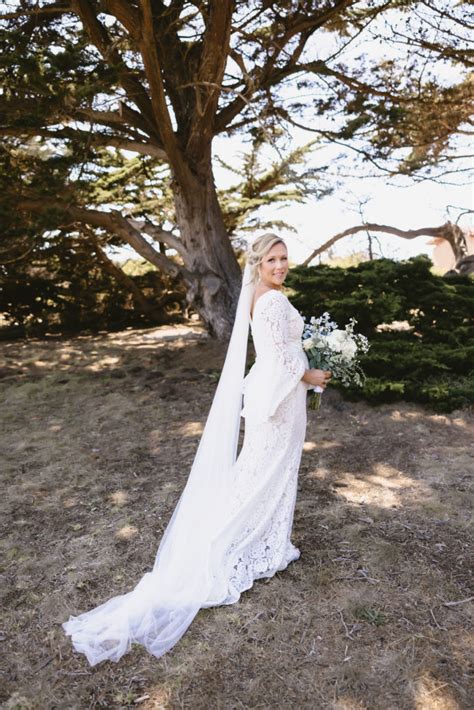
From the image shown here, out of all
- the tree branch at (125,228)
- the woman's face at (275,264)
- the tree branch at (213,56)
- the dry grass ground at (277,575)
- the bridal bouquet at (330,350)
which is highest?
the tree branch at (213,56)

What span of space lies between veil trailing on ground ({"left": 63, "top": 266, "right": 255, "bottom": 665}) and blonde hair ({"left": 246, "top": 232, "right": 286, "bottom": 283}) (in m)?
0.06

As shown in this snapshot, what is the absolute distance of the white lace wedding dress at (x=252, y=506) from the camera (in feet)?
12.3

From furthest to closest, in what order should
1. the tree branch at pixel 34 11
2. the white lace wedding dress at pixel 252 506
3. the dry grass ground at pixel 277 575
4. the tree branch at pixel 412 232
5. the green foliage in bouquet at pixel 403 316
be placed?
1. the tree branch at pixel 412 232
2. the green foliage in bouquet at pixel 403 316
3. the tree branch at pixel 34 11
4. the white lace wedding dress at pixel 252 506
5. the dry grass ground at pixel 277 575

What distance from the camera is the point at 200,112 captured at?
8.79 m

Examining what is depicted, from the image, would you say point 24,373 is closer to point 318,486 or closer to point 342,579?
point 318,486

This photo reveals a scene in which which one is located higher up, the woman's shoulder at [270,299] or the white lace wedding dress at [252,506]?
the woman's shoulder at [270,299]

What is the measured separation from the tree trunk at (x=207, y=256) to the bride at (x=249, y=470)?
5.96 meters

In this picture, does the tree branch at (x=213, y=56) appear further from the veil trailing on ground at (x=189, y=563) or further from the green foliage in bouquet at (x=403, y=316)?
the veil trailing on ground at (x=189, y=563)

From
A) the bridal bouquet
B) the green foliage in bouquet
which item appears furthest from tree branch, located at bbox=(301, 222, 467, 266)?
the bridal bouquet

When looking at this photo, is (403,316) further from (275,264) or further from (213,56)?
(275,264)

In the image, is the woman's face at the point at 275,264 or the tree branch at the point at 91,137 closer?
the woman's face at the point at 275,264

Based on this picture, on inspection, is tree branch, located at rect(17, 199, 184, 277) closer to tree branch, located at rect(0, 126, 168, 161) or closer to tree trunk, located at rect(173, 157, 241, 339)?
tree trunk, located at rect(173, 157, 241, 339)

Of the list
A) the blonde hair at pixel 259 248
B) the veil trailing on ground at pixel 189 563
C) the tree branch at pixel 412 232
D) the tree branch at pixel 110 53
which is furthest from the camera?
the tree branch at pixel 412 232

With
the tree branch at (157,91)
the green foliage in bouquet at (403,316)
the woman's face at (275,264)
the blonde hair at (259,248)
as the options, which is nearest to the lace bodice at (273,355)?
the woman's face at (275,264)
